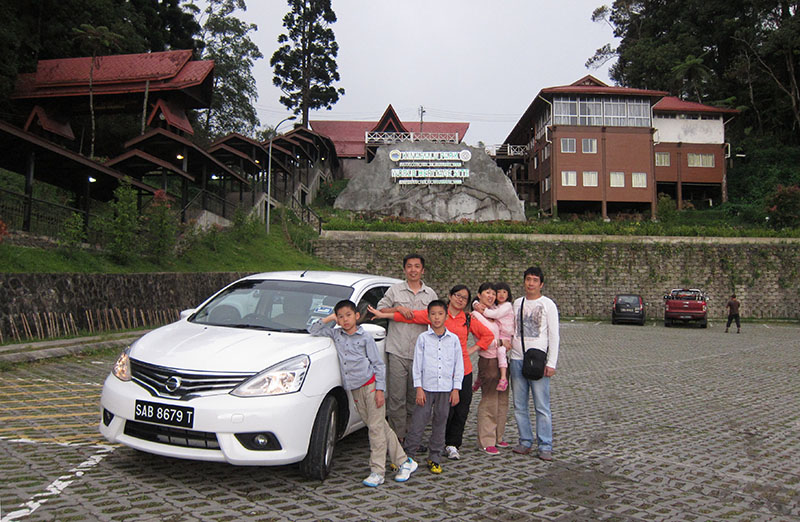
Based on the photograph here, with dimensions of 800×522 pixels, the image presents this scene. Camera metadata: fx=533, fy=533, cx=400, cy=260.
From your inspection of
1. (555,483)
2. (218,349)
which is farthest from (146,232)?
(555,483)

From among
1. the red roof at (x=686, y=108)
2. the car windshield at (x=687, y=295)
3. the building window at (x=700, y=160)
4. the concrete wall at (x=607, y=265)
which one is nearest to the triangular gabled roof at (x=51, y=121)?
the concrete wall at (x=607, y=265)

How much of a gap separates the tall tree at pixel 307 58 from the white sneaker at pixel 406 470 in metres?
51.5

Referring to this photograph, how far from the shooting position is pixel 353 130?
61.5 meters

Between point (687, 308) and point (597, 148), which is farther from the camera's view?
point (597, 148)

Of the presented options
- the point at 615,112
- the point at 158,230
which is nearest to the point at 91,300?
the point at 158,230

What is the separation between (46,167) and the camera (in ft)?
58.2

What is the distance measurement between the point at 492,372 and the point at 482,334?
1.38 ft

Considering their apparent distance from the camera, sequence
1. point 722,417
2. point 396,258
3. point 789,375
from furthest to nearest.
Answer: point 396,258, point 789,375, point 722,417

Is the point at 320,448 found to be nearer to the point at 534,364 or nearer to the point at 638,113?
the point at 534,364

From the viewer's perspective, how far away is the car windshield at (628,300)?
26047mm

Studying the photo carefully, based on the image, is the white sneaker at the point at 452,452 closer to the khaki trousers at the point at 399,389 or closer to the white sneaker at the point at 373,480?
the khaki trousers at the point at 399,389

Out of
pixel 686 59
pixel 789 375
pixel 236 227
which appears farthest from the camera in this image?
pixel 686 59

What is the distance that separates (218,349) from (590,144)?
42083 mm

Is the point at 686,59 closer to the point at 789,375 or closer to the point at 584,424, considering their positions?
the point at 789,375
